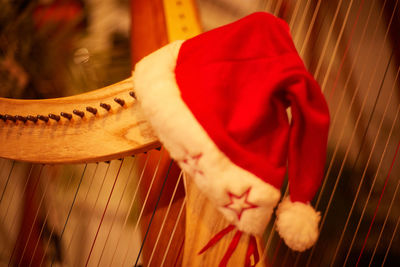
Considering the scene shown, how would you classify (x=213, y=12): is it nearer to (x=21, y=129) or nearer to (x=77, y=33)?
(x=77, y=33)

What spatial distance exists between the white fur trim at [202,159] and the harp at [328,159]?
0.09 metres

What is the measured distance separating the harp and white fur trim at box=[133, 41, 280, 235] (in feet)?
0.29

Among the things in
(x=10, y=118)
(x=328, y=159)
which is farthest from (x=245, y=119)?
(x=328, y=159)

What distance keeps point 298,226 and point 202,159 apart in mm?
209

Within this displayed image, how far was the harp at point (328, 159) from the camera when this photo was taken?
64 cm

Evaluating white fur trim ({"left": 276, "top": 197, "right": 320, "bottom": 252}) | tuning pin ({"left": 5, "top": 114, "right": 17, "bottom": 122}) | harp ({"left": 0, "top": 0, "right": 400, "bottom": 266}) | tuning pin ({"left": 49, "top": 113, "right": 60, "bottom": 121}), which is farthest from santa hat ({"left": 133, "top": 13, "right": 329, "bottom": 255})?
tuning pin ({"left": 5, "top": 114, "right": 17, "bottom": 122})

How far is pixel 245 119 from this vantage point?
54cm

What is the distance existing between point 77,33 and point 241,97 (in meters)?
0.93

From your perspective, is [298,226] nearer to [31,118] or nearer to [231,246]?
[231,246]

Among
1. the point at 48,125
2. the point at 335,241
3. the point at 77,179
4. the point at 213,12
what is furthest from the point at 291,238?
the point at 213,12

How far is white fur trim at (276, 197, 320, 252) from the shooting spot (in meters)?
0.53

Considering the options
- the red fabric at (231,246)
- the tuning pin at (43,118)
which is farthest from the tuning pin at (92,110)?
the red fabric at (231,246)

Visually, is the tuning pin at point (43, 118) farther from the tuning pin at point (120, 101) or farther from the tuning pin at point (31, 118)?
the tuning pin at point (120, 101)

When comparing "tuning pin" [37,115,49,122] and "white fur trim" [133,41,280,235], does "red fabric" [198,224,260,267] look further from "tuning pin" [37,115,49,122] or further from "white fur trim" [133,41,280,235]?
"tuning pin" [37,115,49,122]
